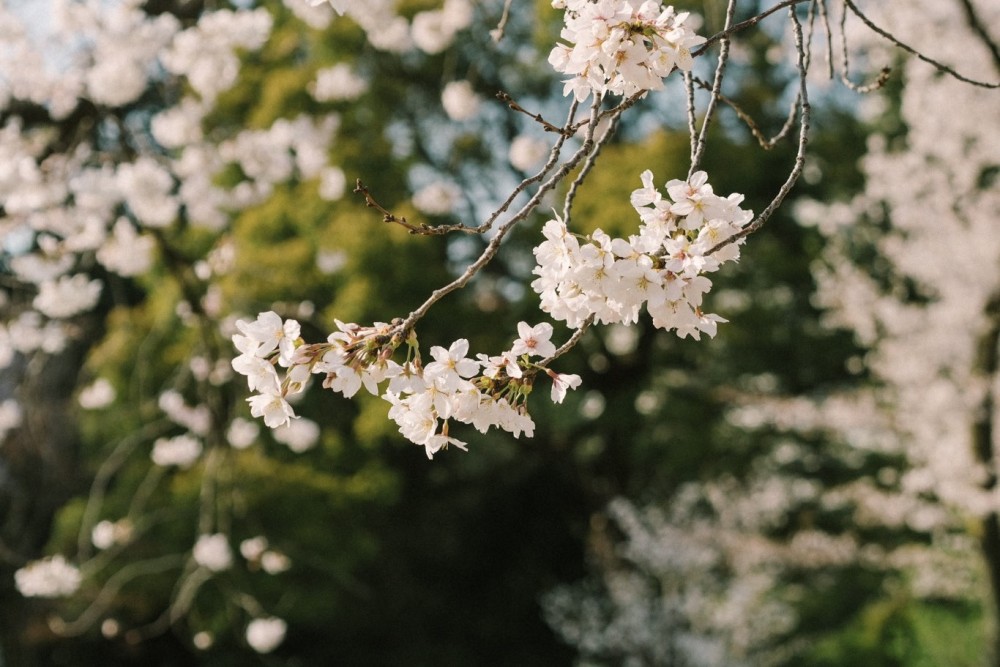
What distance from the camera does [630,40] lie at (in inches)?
33.2

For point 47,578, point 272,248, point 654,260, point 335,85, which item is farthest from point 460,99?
point 654,260

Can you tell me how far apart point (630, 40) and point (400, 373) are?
0.38 m

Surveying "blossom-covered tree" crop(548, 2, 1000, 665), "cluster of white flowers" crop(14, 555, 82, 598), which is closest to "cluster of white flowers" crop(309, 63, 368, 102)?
"blossom-covered tree" crop(548, 2, 1000, 665)

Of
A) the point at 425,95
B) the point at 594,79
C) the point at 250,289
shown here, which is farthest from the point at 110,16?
the point at 425,95

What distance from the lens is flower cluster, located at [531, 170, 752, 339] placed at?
850 millimetres

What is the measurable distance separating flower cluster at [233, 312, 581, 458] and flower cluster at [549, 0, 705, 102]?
10.1 inches

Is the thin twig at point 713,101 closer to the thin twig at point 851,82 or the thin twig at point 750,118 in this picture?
the thin twig at point 750,118

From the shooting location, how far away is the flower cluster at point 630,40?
0.84 metres

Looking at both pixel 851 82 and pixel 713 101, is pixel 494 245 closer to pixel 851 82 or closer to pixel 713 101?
pixel 713 101

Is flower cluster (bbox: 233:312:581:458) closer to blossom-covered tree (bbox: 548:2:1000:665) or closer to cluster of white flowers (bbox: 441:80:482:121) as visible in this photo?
cluster of white flowers (bbox: 441:80:482:121)

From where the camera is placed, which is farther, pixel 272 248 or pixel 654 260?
pixel 272 248

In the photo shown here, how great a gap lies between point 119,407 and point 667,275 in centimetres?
558

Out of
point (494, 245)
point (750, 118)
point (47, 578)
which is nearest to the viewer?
point (494, 245)

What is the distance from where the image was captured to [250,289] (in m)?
5.61
